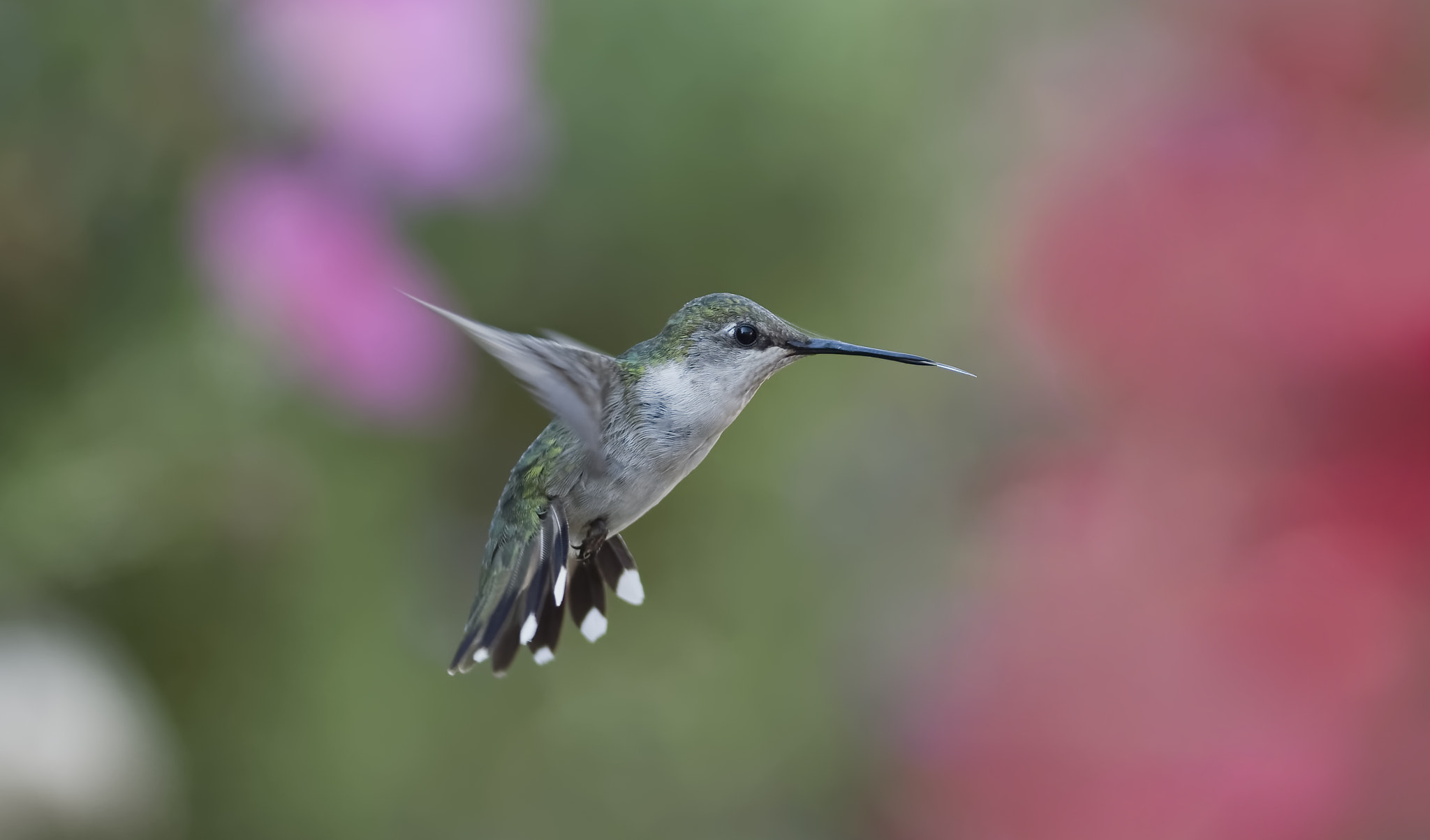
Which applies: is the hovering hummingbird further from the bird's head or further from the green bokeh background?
the green bokeh background

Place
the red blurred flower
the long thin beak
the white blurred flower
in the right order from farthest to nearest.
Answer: the red blurred flower < the white blurred flower < the long thin beak

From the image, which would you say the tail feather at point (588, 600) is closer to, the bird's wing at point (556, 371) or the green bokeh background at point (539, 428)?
the bird's wing at point (556, 371)

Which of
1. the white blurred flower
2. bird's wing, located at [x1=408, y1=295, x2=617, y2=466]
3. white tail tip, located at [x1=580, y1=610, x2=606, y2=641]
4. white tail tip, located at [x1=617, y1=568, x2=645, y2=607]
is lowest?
white tail tip, located at [x1=580, y1=610, x2=606, y2=641]

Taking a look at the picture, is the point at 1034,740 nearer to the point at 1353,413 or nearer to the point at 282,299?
the point at 1353,413

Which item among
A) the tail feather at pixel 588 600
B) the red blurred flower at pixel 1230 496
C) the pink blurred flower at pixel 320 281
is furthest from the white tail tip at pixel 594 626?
the red blurred flower at pixel 1230 496

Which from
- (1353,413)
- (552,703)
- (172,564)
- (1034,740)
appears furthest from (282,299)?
(1353,413)

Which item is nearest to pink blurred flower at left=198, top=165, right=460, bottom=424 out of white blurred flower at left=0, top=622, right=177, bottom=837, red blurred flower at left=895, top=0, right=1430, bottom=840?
white blurred flower at left=0, top=622, right=177, bottom=837
